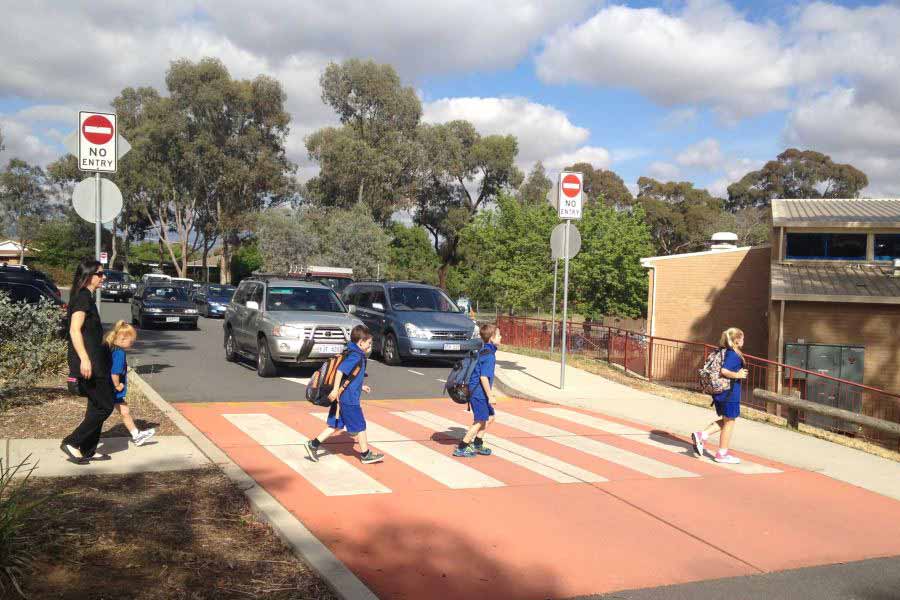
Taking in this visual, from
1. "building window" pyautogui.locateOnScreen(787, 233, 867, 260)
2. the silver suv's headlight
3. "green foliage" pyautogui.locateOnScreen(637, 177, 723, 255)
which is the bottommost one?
the silver suv's headlight

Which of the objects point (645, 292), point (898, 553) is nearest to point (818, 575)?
point (898, 553)

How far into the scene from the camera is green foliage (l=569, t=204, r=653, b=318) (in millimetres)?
33031

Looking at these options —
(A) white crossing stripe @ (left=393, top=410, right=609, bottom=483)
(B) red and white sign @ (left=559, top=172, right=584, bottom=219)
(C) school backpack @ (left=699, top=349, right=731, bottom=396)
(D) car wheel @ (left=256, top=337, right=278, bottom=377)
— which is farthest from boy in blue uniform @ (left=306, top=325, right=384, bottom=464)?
(B) red and white sign @ (left=559, top=172, right=584, bottom=219)

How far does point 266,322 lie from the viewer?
14352 millimetres

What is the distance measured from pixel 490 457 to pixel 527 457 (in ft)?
1.37

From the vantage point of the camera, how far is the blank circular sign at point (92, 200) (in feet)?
33.1

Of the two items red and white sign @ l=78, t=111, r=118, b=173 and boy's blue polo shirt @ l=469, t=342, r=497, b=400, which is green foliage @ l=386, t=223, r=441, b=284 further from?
boy's blue polo shirt @ l=469, t=342, r=497, b=400

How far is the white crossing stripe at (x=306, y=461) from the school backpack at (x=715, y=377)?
404 cm

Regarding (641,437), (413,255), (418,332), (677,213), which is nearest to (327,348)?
(418,332)

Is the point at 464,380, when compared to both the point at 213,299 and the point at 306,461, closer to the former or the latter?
the point at 306,461

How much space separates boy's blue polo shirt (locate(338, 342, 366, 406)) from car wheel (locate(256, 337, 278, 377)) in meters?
6.78

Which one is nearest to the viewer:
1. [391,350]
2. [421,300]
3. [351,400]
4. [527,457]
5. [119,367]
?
[351,400]

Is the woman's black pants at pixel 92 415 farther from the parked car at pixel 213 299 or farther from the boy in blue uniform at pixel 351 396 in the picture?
the parked car at pixel 213 299

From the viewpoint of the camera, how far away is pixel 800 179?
222 ft
